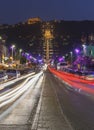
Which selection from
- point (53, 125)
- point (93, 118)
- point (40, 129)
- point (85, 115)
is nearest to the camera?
point (40, 129)

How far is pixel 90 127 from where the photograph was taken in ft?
45.7

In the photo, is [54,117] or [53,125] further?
[54,117]

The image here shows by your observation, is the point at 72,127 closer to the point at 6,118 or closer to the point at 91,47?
the point at 6,118

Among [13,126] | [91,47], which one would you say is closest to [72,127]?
[13,126]

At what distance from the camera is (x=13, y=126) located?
13.8 meters

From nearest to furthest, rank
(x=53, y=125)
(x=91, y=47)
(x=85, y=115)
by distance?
(x=53, y=125), (x=85, y=115), (x=91, y=47)

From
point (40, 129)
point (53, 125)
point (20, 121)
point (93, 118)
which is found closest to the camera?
point (40, 129)

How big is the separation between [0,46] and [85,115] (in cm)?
13410

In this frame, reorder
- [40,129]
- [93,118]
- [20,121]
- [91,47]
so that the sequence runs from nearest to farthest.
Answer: [40,129]
[20,121]
[93,118]
[91,47]

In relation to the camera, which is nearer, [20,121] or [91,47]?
[20,121]

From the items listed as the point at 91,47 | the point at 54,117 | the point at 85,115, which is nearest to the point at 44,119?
the point at 54,117

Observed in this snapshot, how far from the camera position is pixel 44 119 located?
634 inches

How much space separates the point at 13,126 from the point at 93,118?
3915 millimetres

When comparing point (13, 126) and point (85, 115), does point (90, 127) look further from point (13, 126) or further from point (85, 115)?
point (85, 115)
